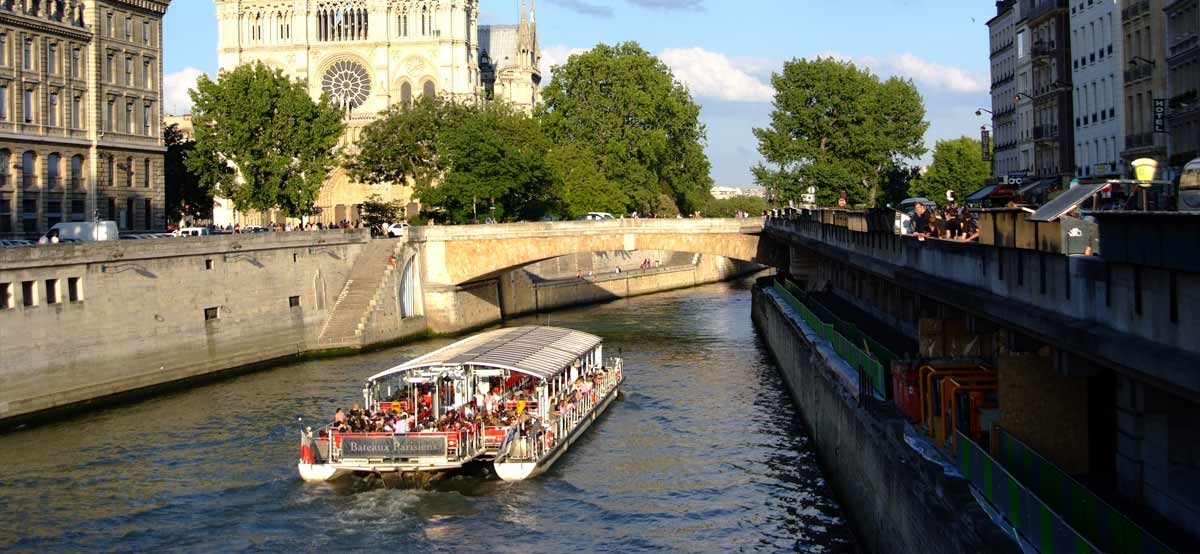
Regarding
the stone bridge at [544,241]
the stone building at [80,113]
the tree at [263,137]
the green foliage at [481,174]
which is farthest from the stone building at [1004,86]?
the stone building at [80,113]

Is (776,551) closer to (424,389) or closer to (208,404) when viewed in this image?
(424,389)

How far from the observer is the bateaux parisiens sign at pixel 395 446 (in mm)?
32375

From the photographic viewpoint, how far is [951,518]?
18000 mm

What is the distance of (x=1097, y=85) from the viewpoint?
56625 mm

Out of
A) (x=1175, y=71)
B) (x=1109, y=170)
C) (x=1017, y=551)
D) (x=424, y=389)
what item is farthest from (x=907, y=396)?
(x=1109, y=170)

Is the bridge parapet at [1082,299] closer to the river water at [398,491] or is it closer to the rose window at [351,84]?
the river water at [398,491]

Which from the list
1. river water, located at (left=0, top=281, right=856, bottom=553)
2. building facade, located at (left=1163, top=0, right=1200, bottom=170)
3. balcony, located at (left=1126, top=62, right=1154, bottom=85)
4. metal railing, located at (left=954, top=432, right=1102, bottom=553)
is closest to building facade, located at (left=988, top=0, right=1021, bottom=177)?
balcony, located at (left=1126, top=62, right=1154, bottom=85)

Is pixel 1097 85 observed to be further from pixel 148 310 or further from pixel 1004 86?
pixel 148 310

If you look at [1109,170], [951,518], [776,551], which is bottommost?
[776,551]

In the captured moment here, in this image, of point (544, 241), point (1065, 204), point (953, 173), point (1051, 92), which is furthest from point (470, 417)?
point (953, 173)

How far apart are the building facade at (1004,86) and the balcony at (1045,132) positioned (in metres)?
5.84

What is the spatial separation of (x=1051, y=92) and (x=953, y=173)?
166ft

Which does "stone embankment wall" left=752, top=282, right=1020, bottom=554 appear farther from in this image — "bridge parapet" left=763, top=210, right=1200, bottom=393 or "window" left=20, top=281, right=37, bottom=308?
"window" left=20, top=281, right=37, bottom=308

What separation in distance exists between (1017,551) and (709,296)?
83.1 m
